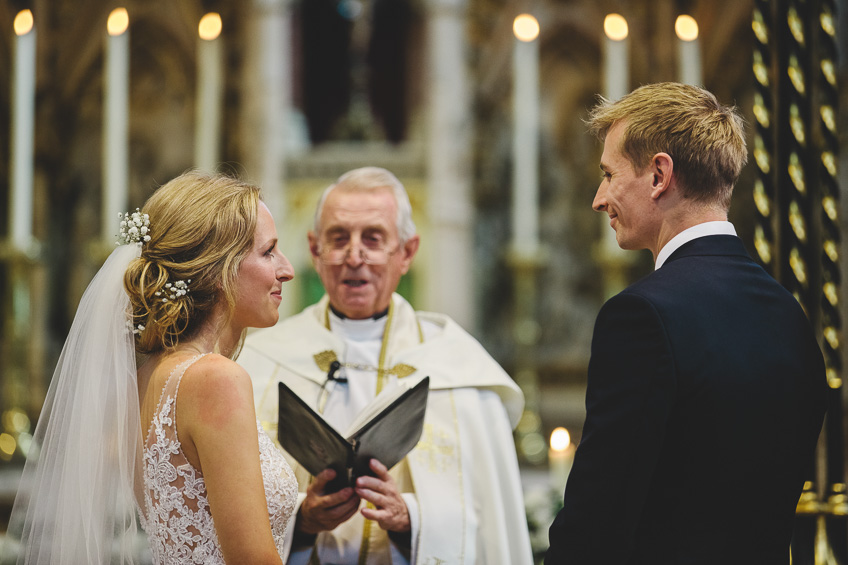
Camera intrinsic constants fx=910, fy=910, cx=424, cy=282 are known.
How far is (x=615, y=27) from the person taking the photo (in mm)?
5598

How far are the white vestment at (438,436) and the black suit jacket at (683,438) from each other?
3.65 ft

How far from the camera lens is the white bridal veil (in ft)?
6.90

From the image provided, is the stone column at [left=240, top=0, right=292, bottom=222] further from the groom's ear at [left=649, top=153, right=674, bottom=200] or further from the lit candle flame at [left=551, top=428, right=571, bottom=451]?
the groom's ear at [left=649, top=153, right=674, bottom=200]

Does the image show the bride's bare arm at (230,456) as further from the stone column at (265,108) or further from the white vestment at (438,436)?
the stone column at (265,108)

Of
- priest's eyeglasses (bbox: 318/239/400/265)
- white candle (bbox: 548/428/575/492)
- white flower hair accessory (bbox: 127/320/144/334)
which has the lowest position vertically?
white candle (bbox: 548/428/575/492)

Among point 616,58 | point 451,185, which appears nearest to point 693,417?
point 616,58

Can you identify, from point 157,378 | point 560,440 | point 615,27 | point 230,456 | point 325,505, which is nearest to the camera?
point 230,456

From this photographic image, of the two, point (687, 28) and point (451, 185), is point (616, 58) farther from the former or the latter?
point (451, 185)

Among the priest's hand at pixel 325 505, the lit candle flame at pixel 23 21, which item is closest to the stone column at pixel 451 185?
the lit candle flame at pixel 23 21

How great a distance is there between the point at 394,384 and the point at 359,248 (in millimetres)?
475

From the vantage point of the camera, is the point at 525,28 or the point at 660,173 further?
the point at 525,28

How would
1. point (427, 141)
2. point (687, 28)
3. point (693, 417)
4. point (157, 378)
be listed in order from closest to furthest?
point (693, 417) → point (157, 378) → point (687, 28) → point (427, 141)

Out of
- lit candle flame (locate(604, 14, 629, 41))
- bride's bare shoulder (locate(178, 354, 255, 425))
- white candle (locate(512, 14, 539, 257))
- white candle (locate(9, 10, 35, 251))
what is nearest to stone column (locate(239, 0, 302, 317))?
white candle (locate(9, 10, 35, 251))

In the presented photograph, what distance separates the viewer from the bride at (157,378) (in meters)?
1.99
